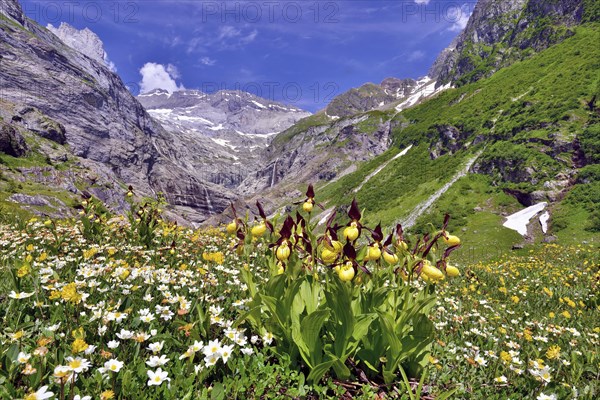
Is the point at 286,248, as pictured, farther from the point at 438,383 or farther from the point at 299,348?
the point at 438,383

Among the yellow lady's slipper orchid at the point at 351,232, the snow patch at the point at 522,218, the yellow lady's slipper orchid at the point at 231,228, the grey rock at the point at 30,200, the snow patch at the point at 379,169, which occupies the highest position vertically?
the grey rock at the point at 30,200

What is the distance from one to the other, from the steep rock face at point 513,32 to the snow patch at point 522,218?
8147 centimetres

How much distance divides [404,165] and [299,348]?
94.1 metres

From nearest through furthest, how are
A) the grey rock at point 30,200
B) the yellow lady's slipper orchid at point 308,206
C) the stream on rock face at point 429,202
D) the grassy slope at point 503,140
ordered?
1. the yellow lady's slipper orchid at point 308,206
2. the grey rock at point 30,200
3. the grassy slope at point 503,140
4. the stream on rock face at point 429,202

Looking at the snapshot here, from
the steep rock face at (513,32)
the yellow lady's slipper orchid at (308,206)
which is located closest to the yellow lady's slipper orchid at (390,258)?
the yellow lady's slipper orchid at (308,206)

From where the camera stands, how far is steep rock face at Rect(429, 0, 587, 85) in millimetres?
102625

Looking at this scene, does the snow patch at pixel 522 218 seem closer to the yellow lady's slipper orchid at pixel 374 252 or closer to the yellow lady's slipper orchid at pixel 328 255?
the yellow lady's slipper orchid at pixel 374 252

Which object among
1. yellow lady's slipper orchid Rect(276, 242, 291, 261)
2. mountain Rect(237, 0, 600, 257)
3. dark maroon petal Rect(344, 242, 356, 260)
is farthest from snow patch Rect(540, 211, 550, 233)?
yellow lady's slipper orchid Rect(276, 242, 291, 261)

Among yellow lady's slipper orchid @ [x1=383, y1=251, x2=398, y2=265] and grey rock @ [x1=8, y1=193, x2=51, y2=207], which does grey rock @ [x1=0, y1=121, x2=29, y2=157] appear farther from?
yellow lady's slipper orchid @ [x1=383, y1=251, x2=398, y2=265]

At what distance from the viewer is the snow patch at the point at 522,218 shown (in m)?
40.4

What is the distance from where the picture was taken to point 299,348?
3846 mm

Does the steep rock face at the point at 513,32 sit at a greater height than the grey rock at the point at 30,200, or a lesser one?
greater

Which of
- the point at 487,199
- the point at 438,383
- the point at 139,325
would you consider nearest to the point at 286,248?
the point at 139,325

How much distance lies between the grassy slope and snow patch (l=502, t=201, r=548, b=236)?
136 centimetres
